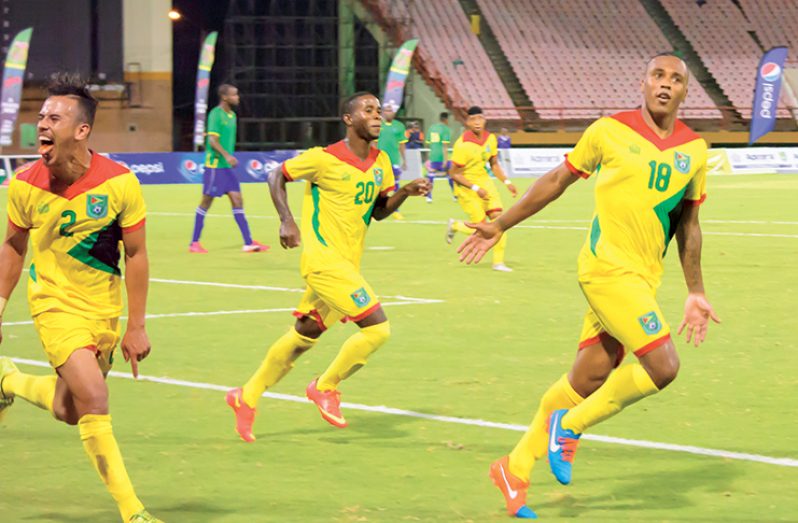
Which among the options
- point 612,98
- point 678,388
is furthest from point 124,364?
point 612,98

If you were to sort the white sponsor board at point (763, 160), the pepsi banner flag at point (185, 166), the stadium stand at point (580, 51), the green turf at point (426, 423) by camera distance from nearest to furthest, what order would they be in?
the green turf at point (426, 423), the pepsi banner flag at point (185, 166), the white sponsor board at point (763, 160), the stadium stand at point (580, 51)

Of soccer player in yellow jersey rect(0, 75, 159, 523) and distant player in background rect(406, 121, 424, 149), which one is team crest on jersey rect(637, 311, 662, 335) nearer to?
soccer player in yellow jersey rect(0, 75, 159, 523)

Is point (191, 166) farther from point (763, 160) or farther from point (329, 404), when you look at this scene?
point (329, 404)

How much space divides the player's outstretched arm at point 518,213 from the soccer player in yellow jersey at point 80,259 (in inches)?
59.5

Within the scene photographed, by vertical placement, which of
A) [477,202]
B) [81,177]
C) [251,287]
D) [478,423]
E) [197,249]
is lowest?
[197,249]

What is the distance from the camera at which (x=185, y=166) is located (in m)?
40.0

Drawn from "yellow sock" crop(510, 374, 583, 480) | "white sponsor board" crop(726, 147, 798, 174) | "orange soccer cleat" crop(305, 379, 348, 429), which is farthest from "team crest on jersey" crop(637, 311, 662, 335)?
"white sponsor board" crop(726, 147, 798, 174)

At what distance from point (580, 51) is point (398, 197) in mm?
51268

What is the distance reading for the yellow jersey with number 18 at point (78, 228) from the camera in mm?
6418

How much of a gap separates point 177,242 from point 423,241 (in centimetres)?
387

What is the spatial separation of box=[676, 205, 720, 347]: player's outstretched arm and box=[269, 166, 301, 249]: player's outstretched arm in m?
2.36

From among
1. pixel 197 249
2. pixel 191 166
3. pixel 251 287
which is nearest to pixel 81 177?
pixel 251 287

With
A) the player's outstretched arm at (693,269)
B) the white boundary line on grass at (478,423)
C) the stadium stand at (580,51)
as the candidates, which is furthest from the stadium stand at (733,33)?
the player's outstretched arm at (693,269)

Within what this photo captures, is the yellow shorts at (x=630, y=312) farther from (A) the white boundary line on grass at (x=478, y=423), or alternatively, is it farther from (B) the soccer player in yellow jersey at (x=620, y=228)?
(A) the white boundary line on grass at (x=478, y=423)
